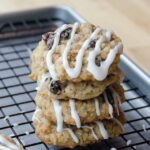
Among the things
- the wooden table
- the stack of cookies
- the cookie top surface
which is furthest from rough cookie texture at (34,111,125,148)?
the wooden table

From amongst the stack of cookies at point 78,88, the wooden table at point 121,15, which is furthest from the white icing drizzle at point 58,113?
the wooden table at point 121,15

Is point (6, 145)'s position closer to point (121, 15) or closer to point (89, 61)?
point (89, 61)

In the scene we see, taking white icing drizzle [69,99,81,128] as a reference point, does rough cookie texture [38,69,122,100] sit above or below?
above

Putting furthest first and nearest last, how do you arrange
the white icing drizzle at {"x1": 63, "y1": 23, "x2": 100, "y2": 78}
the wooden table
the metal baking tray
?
the wooden table, the metal baking tray, the white icing drizzle at {"x1": 63, "y1": 23, "x2": 100, "y2": 78}

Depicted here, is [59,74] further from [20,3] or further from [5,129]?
[20,3]

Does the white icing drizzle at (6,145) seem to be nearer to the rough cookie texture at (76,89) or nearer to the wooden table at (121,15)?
the rough cookie texture at (76,89)

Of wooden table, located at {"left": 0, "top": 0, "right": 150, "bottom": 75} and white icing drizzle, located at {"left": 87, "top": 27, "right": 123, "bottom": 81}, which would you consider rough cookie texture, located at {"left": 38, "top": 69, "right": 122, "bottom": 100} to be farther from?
wooden table, located at {"left": 0, "top": 0, "right": 150, "bottom": 75}
